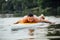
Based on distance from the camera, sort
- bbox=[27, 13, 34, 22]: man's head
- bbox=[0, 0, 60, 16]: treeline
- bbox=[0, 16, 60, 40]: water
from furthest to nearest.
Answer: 1. bbox=[0, 0, 60, 16]: treeline
2. bbox=[27, 13, 34, 22]: man's head
3. bbox=[0, 16, 60, 40]: water

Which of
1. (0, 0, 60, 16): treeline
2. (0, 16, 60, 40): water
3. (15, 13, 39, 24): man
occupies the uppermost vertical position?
(0, 0, 60, 16): treeline

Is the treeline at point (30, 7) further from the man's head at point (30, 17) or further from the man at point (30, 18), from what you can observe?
the man's head at point (30, 17)

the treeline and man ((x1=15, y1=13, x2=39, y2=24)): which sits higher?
the treeline

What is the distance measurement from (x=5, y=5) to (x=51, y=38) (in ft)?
271

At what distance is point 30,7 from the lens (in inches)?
2955

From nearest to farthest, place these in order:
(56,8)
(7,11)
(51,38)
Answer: (51,38) < (56,8) < (7,11)

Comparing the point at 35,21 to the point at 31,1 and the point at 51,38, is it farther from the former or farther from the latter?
the point at 31,1

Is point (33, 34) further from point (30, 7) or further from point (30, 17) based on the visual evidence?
point (30, 7)

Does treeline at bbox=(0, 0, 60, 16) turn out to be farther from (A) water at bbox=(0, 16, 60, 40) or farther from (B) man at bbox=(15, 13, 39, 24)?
(A) water at bbox=(0, 16, 60, 40)

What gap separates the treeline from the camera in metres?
56.1

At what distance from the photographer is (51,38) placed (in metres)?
11.3

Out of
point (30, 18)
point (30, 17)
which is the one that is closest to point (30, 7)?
point (30, 18)

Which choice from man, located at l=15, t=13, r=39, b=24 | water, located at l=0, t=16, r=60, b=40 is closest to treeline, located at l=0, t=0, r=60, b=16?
man, located at l=15, t=13, r=39, b=24

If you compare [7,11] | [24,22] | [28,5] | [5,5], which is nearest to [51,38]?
[24,22]
